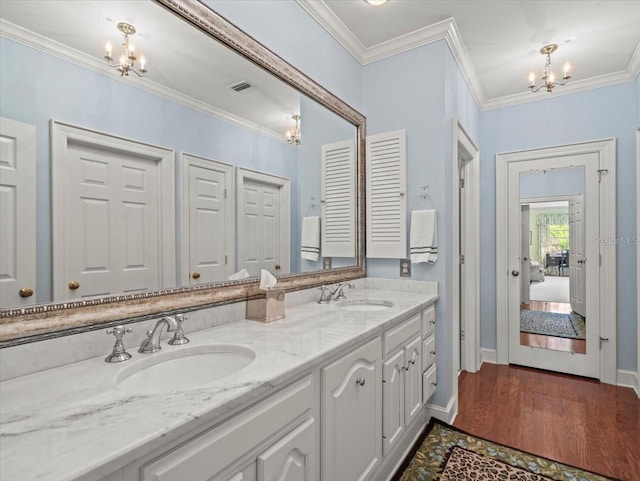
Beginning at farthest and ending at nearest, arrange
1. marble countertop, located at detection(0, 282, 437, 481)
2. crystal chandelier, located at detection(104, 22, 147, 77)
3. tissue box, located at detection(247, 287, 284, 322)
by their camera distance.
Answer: tissue box, located at detection(247, 287, 284, 322), crystal chandelier, located at detection(104, 22, 147, 77), marble countertop, located at detection(0, 282, 437, 481)

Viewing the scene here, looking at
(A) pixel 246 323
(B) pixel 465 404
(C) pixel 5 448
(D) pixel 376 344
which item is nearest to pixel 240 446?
(C) pixel 5 448

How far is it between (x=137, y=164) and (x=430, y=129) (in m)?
1.87

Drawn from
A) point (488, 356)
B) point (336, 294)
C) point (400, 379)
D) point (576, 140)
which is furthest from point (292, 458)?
point (576, 140)

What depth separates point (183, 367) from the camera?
1.13 m

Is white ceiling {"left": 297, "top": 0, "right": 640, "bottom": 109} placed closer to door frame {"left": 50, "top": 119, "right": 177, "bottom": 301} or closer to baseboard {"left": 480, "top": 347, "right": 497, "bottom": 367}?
door frame {"left": 50, "top": 119, "right": 177, "bottom": 301}

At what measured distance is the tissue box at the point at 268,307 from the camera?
152 centimetres

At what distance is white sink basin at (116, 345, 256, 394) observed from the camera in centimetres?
102

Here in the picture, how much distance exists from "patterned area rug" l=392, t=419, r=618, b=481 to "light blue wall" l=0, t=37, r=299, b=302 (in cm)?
169

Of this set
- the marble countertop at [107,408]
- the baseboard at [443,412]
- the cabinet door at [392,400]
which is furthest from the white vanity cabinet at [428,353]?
the marble countertop at [107,408]

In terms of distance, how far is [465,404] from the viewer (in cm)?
260

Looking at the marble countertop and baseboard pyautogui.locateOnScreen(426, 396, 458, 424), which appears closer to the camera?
the marble countertop

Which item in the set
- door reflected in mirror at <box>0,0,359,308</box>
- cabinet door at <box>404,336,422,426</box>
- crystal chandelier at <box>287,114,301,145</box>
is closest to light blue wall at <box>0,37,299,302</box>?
door reflected in mirror at <box>0,0,359,308</box>

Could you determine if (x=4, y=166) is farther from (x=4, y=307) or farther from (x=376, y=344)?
(x=376, y=344)

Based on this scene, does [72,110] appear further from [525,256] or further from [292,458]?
[525,256]
